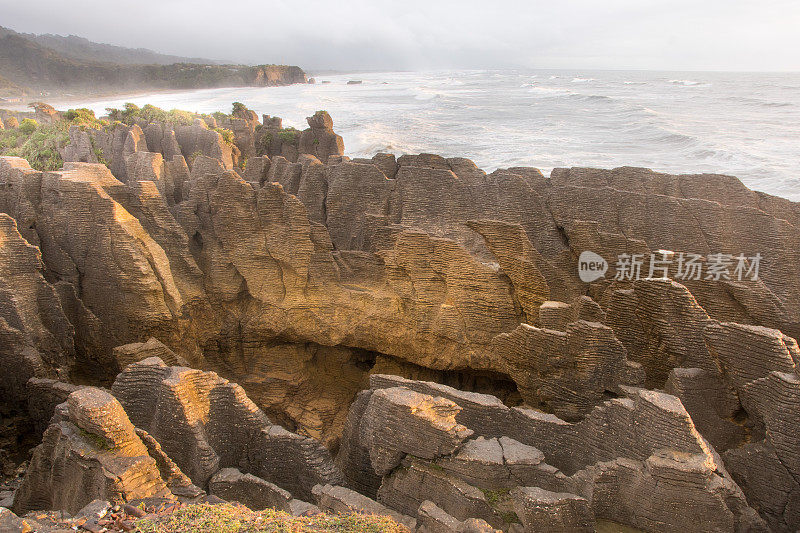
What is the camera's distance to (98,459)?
6449mm

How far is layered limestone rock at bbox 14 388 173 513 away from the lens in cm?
635

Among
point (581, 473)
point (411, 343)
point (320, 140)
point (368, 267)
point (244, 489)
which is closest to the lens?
point (581, 473)

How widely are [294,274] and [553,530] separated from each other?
730cm

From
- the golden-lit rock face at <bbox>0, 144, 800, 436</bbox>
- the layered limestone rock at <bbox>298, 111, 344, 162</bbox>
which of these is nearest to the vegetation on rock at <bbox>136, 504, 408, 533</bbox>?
the golden-lit rock face at <bbox>0, 144, 800, 436</bbox>

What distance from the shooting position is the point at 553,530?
19.9 ft

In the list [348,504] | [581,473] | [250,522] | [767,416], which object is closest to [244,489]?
[348,504]

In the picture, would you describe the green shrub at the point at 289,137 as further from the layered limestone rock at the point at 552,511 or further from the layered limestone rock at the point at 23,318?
the layered limestone rock at the point at 552,511

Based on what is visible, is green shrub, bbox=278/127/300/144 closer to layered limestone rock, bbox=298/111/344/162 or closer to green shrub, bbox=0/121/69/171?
layered limestone rock, bbox=298/111/344/162

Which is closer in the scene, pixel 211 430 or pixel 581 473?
pixel 581 473

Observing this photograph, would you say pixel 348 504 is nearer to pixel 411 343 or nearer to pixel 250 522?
pixel 250 522

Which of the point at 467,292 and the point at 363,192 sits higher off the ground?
the point at 363,192

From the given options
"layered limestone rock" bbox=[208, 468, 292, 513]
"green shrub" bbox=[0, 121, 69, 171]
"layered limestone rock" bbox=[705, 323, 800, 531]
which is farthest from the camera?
"green shrub" bbox=[0, 121, 69, 171]

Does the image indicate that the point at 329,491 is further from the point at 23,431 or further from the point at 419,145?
the point at 419,145

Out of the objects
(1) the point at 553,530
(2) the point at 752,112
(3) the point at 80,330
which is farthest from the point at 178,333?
(2) the point at 752,112
